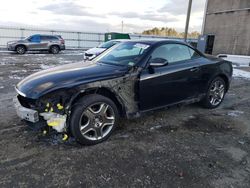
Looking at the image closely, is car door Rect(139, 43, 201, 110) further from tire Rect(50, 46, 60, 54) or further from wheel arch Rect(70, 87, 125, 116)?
tire Rect(50, 46, 60, 54)

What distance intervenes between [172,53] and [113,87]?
4.97ft

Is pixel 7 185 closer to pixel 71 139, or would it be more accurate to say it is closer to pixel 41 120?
pixel 41 120

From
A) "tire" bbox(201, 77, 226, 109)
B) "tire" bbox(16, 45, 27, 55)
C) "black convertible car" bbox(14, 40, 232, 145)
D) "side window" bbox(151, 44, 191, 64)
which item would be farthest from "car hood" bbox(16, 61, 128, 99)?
"tire" bbox(16, 45, 27, 55)

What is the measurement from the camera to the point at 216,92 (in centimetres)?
485

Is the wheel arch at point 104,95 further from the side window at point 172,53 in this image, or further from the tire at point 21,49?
the tire at point 21,49

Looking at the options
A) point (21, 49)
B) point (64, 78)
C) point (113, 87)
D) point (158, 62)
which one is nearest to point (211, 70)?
point (158, 62)

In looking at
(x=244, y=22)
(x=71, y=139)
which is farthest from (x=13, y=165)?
(x=244, y=22)

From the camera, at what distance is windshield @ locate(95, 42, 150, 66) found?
141 inches

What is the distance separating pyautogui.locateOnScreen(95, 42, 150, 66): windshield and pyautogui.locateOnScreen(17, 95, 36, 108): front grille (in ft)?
4.92

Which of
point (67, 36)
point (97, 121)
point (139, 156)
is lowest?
point (139, 156)

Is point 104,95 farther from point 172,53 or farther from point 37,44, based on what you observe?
point 37,44

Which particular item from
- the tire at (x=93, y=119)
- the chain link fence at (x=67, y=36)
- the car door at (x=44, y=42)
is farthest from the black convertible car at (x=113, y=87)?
the chain link fence at (x=67, y=36)

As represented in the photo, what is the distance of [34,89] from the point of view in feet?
9.46

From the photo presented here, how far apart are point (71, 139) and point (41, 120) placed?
65 cm
